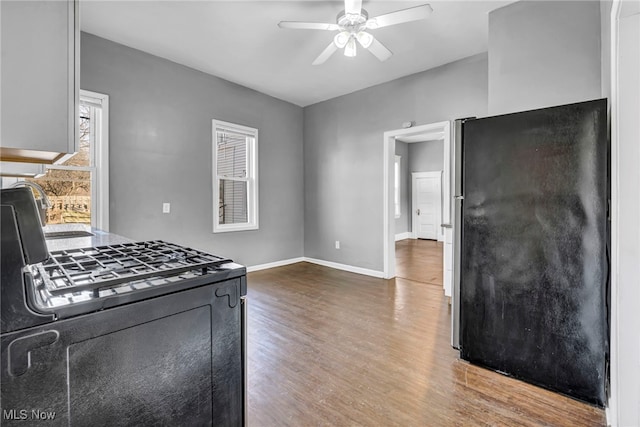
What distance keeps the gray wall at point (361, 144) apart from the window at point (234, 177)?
43.4 inches

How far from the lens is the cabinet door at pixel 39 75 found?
64cm

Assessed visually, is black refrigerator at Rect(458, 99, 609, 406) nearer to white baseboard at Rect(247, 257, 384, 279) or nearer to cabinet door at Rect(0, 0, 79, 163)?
cabinet door at Rect(0, 0, 79, 163)

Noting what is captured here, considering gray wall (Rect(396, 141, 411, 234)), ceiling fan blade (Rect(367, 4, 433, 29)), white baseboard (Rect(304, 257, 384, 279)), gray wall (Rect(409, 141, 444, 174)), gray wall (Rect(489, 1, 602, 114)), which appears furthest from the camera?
gray wall (Rect(396, 141, 411, 234))

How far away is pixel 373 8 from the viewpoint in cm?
261

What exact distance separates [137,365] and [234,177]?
12.9ft

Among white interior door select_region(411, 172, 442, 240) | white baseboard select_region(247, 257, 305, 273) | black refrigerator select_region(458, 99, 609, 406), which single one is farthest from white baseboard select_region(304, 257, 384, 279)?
white interior door select_region(411, 172, 442, 240)

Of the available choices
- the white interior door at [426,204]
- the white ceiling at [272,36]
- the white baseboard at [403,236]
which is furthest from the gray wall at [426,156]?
the white ceiling at [272,36]

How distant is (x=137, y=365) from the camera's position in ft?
2.66

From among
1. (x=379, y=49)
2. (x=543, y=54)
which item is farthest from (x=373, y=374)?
(x=543, y=54)

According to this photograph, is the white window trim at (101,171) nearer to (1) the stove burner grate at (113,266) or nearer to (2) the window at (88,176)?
(2) the window at (88,176)

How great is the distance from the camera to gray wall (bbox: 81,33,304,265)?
3230mm

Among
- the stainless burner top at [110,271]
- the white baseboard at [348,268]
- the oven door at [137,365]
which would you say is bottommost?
the white baseboard at [348,268]

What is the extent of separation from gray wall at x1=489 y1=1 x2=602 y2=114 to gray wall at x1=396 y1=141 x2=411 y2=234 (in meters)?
5.85

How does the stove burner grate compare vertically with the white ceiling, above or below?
below
